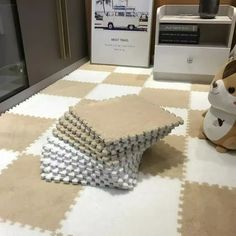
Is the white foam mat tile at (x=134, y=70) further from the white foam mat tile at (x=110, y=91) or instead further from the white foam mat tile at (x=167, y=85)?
the white foam mat tile at (x=110, y=91)

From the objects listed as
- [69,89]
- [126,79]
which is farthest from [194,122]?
[69,89]

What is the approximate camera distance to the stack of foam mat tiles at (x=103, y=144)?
3.11 ft

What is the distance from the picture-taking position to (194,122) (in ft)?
4.84

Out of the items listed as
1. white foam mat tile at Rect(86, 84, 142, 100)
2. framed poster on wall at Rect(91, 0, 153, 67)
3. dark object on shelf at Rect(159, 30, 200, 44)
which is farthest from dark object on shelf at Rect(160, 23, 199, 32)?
white foam mat tile at Rect(86, 84, 142, 100)

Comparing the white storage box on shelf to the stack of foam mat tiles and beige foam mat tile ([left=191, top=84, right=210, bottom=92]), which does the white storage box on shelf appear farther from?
the stack of foam mat tiles

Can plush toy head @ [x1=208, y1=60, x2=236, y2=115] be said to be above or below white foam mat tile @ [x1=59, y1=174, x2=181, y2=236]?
above

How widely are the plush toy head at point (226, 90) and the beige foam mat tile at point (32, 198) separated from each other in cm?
67

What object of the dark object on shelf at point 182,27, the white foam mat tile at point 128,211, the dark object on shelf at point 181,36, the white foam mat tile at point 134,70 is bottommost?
the white foam mat tile at point 128,211

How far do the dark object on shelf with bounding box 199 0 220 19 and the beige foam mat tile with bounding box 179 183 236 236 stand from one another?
1.41m

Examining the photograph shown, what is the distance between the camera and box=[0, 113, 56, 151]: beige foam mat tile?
50.3 inches

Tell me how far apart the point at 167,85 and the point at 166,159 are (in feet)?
3.19

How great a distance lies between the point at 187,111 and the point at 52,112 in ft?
2.60

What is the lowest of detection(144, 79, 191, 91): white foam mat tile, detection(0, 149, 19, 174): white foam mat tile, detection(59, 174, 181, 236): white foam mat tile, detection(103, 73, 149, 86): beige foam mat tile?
detection(59, 174, 181, 236): white foam mat tile

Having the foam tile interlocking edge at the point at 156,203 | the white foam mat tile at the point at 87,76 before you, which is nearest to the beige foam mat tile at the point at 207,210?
the foam tile interlocking edge at the point at 156,203
